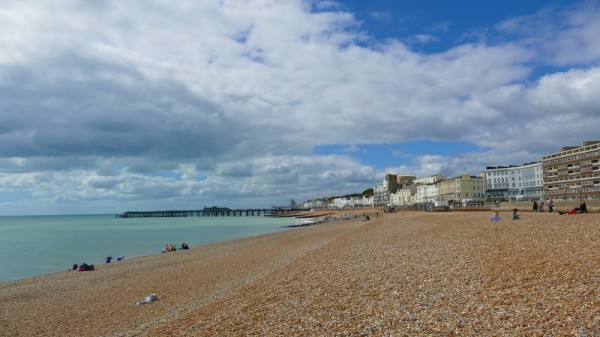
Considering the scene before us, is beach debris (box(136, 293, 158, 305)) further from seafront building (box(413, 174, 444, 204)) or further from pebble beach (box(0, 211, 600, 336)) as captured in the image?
seafront building (box(413, 174, 444, 204))

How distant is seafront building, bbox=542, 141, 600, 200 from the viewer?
71.2m

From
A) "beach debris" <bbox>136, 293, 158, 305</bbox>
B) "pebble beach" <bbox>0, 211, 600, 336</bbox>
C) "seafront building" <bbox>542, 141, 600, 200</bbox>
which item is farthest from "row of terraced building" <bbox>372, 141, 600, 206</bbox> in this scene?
"beach debris" <bbox>136, 293, 158, 305</bbox>

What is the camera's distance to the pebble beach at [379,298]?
6359 millimetres

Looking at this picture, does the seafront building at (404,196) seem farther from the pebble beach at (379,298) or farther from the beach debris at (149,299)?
the beach debris at (149,299)

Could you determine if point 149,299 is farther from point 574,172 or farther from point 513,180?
point 513,180

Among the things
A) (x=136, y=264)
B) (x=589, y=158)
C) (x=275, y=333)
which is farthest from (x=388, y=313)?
(x=589, y=158)

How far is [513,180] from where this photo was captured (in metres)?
112

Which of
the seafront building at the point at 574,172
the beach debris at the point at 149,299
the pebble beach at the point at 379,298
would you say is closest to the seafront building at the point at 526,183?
the seafront building at the point at 574,172

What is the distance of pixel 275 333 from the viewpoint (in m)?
7.15

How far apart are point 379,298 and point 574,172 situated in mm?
83025

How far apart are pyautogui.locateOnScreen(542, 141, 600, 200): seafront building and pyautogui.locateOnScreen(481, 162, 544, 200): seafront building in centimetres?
1529

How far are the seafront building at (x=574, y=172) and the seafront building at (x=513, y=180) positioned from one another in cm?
1529

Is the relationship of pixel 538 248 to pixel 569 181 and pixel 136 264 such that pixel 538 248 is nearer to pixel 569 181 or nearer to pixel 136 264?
pixel 136 264

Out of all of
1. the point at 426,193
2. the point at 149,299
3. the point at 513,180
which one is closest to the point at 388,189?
the point at 426,193
